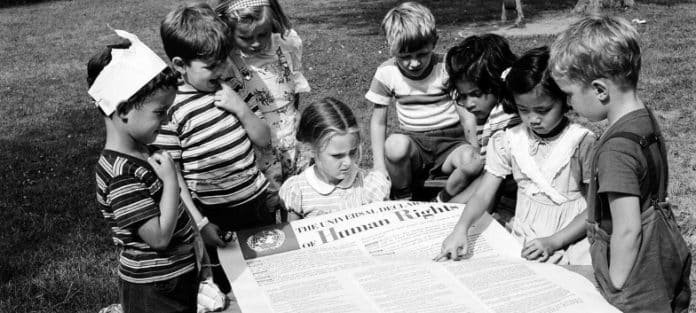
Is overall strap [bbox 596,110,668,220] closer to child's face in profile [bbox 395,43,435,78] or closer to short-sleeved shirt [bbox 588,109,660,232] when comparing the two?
short-sleeved shirt [bbox 588,109,660,232]

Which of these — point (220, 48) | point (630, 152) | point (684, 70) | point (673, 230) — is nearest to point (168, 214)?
point (220, 48)

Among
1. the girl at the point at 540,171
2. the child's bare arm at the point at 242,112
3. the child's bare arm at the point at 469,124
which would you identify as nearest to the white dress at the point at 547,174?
the girl at the point at 540,171

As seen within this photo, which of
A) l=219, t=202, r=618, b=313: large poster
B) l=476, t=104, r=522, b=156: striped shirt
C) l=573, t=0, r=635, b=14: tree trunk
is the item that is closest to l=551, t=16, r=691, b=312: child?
l=219, t=202, r=618, b=313: large poster

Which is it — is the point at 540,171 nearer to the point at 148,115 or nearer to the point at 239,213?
the point at 239,213

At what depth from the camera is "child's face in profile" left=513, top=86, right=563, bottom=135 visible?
8.40 feet

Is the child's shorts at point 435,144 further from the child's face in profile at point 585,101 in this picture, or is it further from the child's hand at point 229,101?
Answer: the child's face in profile at point 585,101

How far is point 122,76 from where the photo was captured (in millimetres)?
2072

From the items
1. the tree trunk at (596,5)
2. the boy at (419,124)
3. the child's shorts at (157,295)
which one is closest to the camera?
the child's shorts at (157,295)

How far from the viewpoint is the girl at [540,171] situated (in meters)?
2.54

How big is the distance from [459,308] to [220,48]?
1348mm

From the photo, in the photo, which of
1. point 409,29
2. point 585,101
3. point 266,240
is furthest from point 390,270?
point 409,29

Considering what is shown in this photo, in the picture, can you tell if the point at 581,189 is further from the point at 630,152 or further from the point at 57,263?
the point at 57,263

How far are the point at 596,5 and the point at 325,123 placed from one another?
35.3 feet

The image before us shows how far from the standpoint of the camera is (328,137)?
→ 286cm
